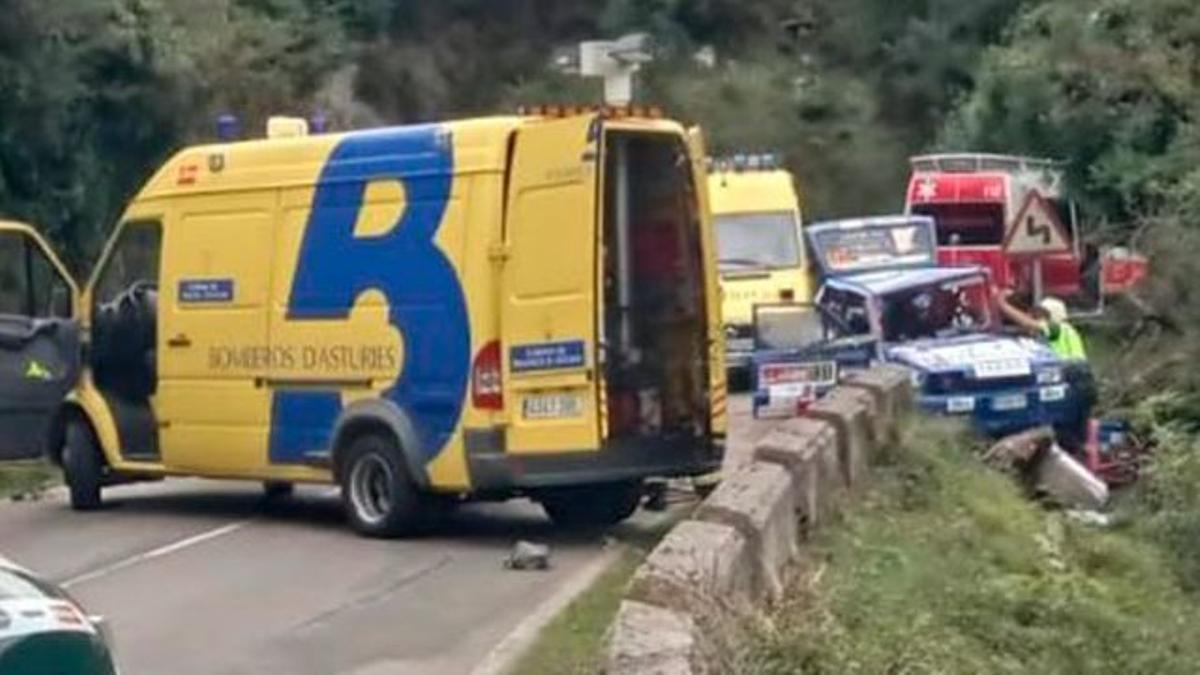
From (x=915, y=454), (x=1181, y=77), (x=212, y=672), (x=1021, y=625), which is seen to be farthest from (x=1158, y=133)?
(x=212, y=672)

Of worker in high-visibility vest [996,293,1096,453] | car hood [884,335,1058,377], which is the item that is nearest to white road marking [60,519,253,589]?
car hood [884,335,1058,377]

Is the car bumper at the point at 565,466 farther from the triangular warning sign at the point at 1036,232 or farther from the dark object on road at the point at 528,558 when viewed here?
the triangular warning sign at the point at 1036,232

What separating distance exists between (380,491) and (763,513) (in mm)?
5069

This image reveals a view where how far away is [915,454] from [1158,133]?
1353 cm

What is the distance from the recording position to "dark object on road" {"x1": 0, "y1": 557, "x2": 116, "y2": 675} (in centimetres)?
960

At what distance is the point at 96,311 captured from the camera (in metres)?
22.8

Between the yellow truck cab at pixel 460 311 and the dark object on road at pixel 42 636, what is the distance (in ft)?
29.3

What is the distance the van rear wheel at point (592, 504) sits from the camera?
20078 millimetres

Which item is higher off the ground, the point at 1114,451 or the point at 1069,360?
the point at 1069,360

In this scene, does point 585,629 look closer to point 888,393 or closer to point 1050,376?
point 888,393

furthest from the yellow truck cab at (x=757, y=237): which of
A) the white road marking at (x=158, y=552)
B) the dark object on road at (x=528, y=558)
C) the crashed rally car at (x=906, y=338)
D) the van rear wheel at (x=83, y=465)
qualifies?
the dark object on road at (x=528, y=558)

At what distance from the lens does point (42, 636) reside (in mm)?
9688

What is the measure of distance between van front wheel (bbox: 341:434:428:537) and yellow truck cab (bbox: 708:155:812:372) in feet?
63.7

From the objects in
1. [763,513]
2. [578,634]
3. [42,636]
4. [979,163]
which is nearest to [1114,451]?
[763,513]
